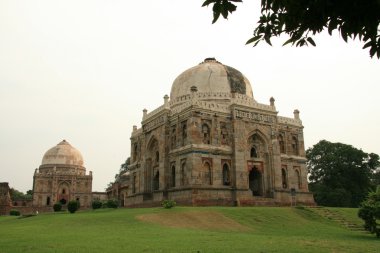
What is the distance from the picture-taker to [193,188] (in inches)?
1075

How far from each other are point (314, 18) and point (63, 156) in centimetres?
6230

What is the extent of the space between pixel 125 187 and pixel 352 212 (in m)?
29.7

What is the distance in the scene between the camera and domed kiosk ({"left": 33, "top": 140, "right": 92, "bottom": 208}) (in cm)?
5825

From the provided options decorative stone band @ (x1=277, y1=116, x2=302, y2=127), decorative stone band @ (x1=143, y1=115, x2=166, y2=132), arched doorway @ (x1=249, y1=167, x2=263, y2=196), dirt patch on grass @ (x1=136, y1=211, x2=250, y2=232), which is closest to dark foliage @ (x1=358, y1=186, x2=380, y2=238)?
dirt patch on grass @ (x1=136, y1=211, x2=250, y2=232)

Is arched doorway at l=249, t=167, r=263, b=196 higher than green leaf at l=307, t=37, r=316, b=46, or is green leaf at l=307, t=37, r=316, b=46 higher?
green leaf at l=307, t=37, r=316, b=46

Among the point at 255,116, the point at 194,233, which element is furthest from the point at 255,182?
the point at 194,233

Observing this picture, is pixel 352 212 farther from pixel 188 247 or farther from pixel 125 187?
pixel 125 187

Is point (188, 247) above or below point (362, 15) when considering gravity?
below

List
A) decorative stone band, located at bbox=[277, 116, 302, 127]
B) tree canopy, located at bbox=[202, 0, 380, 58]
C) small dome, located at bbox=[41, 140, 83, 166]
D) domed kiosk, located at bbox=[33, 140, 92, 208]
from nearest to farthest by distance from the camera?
tree canopy, located at bbox=[202, 0, 380, 58] < decorative stone band, located at bbox=[277, 116, 302, 127] < domed kiosk, located at bbox=[33, 140, 92, 208] < small dome, located at bbox=[41, 140, 83, 166]

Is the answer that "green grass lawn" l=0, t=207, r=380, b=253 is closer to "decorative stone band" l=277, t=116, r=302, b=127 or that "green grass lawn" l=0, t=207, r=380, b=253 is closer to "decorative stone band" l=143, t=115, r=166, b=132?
"decorative stone band" l=277, t=116, r=302, b=127

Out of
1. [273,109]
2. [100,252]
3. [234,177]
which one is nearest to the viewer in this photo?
[100,252]

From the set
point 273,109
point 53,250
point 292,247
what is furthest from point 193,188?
point 53,250

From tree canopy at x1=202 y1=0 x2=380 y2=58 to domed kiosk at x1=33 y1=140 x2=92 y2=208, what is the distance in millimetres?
57567

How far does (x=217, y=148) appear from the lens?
95.3ft
